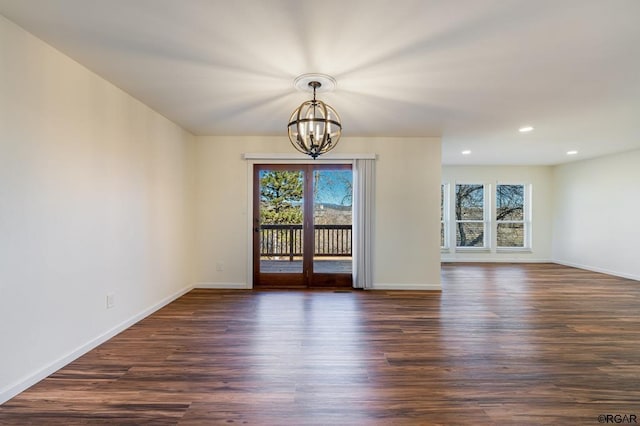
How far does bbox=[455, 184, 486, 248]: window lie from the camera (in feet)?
25.8

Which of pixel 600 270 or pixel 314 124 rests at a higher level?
pixel 314 124

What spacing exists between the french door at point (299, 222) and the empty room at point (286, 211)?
0.04 metres

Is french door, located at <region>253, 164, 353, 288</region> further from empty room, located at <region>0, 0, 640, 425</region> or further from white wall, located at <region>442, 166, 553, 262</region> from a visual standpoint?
white wall, located at <region>442, 166, 553, 262</region>

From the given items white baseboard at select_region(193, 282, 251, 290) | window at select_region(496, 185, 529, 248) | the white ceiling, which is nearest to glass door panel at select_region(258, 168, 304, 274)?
white baseboard at select_region(193, 282, 251, 290)

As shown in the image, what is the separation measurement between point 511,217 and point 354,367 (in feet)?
23.8

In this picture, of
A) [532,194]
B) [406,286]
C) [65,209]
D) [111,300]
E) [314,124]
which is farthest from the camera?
[532,194]

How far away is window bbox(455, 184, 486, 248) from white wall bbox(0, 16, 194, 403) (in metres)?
6.97

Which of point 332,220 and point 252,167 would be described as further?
point 332,220

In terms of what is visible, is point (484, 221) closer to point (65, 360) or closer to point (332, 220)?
point (332, 220)

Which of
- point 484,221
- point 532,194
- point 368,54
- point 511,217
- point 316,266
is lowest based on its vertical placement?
point 316,266

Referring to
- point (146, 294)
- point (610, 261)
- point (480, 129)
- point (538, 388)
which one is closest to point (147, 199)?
point (146, 294)

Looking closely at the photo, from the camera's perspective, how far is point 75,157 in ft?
8.22

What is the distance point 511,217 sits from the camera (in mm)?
7855

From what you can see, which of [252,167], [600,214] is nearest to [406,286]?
[252,167]
